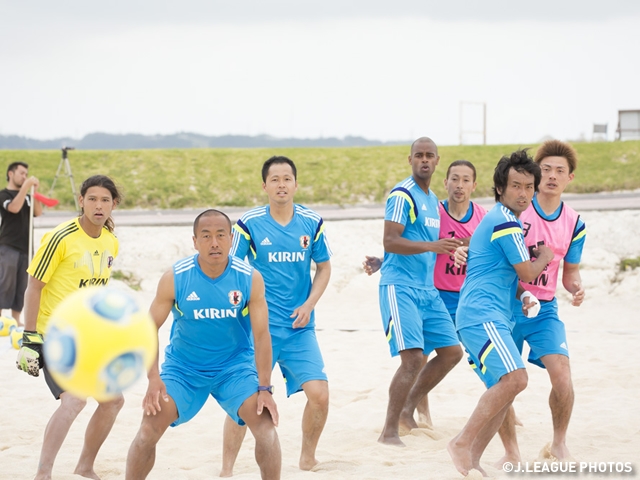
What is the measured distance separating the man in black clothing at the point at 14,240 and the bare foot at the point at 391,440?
663 cm

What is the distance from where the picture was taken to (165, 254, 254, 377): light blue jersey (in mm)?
4793

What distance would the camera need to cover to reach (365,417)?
726cm

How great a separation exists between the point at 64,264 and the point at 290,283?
63.0 inches

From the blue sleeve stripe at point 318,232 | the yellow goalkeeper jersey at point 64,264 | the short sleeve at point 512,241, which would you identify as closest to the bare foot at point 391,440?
the blue sleeve stripe at point 318,232

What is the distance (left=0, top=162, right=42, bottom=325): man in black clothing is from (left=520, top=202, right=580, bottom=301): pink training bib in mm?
7452

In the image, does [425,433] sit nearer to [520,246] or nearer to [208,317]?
[520,246]

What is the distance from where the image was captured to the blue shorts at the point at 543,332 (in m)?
5.61

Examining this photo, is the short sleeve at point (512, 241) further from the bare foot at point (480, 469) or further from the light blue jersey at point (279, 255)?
the light blue jersey at point (279, 255)

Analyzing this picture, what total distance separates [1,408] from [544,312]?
500 cm

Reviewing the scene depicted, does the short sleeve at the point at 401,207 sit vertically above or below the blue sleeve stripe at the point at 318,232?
above

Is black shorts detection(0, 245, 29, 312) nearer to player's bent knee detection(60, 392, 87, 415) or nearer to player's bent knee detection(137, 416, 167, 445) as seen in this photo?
player's bent knee detection(60, 392, 87, 415)

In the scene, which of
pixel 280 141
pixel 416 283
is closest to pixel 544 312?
pixel 416 283

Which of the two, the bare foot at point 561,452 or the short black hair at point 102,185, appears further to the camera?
the bare foot at point 561,452

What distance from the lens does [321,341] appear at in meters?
10.8
